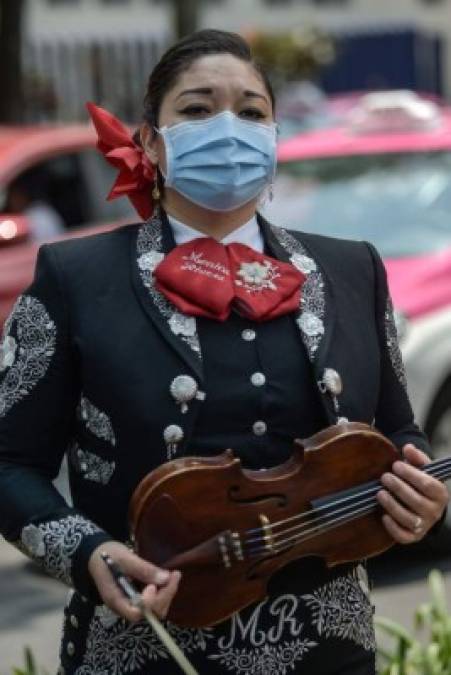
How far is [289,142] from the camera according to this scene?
8383 millimetres

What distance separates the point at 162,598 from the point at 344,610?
0.38 metres

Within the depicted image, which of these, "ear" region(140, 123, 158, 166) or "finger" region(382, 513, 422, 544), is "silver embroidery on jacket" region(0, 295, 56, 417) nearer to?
"ear" region(140, 123, 158, 166)

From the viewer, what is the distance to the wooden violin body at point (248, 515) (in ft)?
8.21

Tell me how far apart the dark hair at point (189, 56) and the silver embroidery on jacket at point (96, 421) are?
1.65ft

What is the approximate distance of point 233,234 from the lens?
2807mm

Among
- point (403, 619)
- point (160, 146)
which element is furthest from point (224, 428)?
point (403, 619)

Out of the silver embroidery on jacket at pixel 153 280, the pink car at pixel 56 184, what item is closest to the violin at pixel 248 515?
the silver embroidery on jacket at pixel 153 280

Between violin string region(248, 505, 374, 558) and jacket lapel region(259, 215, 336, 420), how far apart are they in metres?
0.16

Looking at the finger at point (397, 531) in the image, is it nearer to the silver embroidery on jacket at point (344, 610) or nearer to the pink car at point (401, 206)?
the silver embroidery on jacket at point (344, 610)

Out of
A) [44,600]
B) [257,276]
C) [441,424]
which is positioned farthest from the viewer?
[441,424]

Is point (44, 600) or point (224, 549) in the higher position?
point (224, 549)

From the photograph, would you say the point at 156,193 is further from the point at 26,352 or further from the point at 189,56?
the point at 26,352

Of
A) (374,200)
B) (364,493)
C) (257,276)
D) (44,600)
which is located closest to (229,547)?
(364,493)

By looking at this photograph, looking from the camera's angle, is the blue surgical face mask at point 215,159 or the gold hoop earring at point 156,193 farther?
the gold hoop earring at point 156,193
